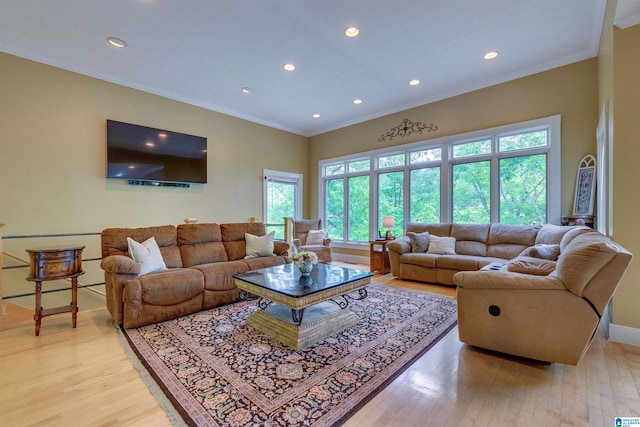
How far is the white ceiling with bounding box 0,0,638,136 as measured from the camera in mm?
2820

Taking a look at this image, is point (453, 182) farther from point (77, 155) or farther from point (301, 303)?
point (77, 155)

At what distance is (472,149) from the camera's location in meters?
4.89

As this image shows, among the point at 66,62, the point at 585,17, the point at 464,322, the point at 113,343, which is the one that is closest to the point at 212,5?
the point at 66,62

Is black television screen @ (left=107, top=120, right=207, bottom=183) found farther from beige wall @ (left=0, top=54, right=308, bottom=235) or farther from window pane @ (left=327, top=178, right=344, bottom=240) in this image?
window pane @ (left=327, top=178, right=344, bottom=240)

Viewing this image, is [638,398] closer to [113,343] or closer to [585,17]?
[585,17]

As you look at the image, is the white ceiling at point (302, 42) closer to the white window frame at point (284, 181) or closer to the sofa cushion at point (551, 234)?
the white window frame at point (284, 181)

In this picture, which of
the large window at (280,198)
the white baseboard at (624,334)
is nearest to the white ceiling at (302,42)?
the large window at (280,198)

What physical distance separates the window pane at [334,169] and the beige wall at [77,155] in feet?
8.46

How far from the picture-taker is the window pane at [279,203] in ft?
21.0

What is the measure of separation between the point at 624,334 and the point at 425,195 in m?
3.37

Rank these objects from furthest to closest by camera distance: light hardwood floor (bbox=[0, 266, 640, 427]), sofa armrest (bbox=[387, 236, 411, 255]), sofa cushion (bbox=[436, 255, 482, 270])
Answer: sofa armrest (bbox=[387, 236, 411, 255]) → sofa cushion (bbox=[436, 255, 482, 270]) → light hardwood floor (bbox=[0, 266, 640, 427])

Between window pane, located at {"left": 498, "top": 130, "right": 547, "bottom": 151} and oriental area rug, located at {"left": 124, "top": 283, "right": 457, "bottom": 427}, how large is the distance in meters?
3.02

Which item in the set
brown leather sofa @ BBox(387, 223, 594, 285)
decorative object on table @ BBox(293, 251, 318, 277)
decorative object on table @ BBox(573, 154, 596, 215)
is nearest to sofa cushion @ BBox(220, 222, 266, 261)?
decorative object on table @ BBox(293, 251, 318, 277)

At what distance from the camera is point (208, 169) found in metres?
5.33
